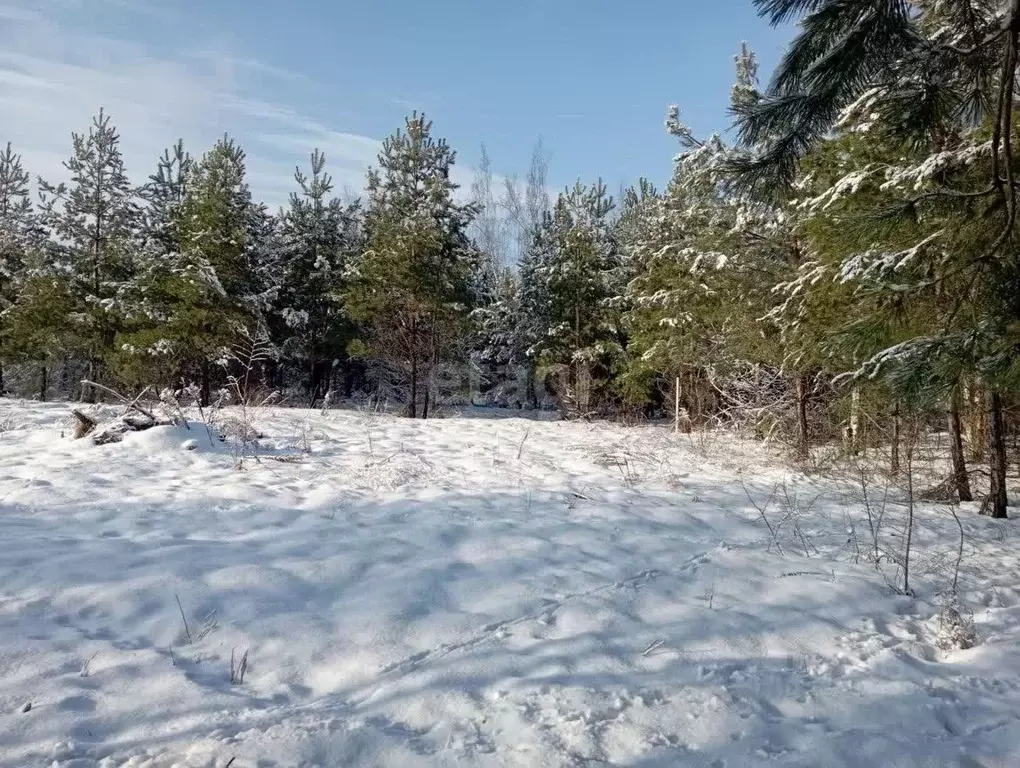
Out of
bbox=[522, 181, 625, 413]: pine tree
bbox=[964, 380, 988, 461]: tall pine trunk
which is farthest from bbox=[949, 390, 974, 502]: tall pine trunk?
bbox=[522, 181, 625, 413]: pine tree

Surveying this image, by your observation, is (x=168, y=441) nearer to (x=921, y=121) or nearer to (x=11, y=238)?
(x=921, y=121)

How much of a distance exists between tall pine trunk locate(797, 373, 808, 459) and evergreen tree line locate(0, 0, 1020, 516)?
4.1 inches

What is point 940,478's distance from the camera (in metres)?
8.03

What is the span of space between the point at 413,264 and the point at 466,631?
1594 centimetres

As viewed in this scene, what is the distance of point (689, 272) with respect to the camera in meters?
13.8

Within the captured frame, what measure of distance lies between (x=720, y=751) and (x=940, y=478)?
7.55 m

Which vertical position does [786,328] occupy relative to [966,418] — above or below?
above

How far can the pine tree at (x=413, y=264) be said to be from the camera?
1820 centimetres

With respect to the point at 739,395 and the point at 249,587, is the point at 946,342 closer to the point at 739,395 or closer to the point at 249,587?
the point at 249,587

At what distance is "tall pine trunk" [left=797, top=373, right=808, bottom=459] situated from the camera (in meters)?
9.77

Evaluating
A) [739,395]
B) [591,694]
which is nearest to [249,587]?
[591,694]

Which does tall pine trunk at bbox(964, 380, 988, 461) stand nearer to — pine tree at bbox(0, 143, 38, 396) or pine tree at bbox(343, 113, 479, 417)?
pine tree at bbox(343, 113, 479, 417)

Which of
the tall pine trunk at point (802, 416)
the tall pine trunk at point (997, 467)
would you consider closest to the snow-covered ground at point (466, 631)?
the tall pine trunk at point (997, 467)

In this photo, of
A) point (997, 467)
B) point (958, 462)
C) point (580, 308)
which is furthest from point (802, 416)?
point (580, 308)
